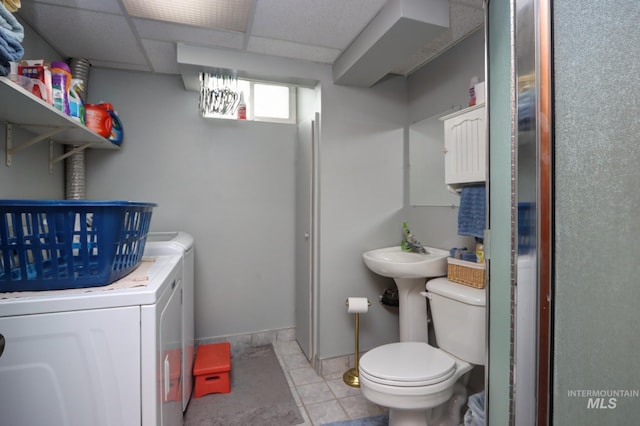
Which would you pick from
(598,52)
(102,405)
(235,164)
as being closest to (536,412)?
(598,52)

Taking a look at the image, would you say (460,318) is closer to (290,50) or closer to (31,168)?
(290,50)

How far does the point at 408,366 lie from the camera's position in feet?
4.70

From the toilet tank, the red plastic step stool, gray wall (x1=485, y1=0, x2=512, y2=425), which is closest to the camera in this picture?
gray wall (x1=485, y1=0, x2=512, y2=425)

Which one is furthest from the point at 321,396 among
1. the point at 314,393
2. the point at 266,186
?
the point at 266,186

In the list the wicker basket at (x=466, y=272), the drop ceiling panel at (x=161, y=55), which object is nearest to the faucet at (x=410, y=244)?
the wicker basket at (x=466, y=272)

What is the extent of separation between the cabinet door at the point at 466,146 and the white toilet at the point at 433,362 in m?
0.59

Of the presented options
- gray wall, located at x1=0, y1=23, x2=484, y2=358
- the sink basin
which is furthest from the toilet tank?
gray wall, located at x1=0, y1=23, x2=484, y2=358

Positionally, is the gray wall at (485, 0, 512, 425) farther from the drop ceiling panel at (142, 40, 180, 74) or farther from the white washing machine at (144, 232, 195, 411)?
the drop ceiling panel at (142, 40, 180, 74)

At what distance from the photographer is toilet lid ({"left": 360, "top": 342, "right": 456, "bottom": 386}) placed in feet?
4.42

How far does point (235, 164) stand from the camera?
2.52 m

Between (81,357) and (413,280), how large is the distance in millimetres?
1651

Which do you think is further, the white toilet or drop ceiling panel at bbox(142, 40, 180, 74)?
drop ceiling panel at bbox(142, 40, 180, 74)

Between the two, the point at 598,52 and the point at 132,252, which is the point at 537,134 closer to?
the point at 598,52

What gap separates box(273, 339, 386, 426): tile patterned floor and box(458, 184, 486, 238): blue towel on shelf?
1208mm
